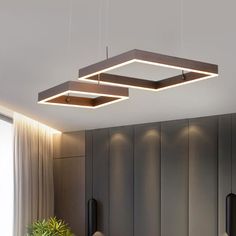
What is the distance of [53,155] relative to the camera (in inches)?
451

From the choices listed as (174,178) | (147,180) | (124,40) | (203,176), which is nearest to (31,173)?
(147,180)


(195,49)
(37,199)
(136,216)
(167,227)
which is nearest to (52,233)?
(37,199)

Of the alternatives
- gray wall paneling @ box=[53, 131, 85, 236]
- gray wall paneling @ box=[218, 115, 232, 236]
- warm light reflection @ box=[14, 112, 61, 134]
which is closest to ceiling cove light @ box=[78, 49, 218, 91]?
gray wall paneling @ box=[218, 115, 232, 236]

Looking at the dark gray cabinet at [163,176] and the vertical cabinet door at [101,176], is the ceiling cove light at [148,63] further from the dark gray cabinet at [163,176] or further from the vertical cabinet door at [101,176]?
the vertical cabinet door at [101,176]

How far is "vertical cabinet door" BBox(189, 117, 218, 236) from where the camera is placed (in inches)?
329

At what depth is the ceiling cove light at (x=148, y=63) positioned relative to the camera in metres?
3.79

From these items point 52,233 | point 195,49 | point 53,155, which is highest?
point 195,49

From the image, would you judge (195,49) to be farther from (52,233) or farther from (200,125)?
(52,233)

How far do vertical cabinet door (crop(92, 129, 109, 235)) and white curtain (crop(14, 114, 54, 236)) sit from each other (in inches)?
48.9

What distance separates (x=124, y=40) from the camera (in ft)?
19.8

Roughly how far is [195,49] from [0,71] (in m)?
3.12

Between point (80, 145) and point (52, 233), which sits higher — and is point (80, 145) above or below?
above

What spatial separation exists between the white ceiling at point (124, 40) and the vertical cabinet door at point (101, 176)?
5.70 feet

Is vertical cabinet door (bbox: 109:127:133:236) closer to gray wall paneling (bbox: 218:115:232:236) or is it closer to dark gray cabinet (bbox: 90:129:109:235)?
dark gray cabinet (bbox: 90:129:109:235)
